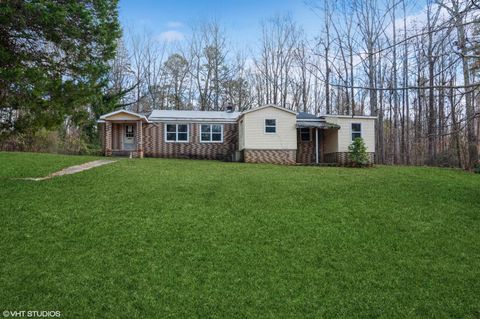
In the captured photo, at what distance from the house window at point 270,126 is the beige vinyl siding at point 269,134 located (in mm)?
112

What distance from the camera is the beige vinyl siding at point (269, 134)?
17.5 metres

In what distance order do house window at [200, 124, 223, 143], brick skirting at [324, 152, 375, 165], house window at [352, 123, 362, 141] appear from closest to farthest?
1. brick skirting at [324, 152, 375, 165]
2. house window at [352, 123, 362, 141]
3. house window at [200, 124, 223, 143]

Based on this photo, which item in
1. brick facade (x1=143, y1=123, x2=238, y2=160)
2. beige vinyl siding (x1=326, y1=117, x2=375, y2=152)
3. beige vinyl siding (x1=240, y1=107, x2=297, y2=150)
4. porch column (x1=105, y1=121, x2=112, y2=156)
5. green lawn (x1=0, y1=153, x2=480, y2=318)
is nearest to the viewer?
green lawn (x1=0, y1=153, x2=480, y2=318)

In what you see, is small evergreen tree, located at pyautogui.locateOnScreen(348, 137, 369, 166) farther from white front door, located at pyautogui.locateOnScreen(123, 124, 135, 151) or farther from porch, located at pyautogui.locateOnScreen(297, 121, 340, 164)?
white front door, located at pyautogui.locateOnScreen(123, 124, 135, 151)

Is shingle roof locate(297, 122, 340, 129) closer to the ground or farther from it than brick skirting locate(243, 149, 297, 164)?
farther from it

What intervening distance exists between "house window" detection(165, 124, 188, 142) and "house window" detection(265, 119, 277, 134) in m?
4.95

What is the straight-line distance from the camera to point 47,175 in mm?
10555

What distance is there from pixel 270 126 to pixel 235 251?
12.9 meters

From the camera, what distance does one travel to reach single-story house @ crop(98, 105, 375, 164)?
17.6 meters

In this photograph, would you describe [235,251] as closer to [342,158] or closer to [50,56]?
[50,56]

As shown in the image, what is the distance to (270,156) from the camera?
17578 millimetres

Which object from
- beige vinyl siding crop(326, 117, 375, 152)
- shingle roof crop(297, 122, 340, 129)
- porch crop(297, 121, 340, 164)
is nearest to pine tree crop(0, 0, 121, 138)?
shingle roof crop(297, 122, 340, 129)

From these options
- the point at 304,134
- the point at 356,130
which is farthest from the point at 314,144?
the point at 356,130

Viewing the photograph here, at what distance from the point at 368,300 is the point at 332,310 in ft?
1.74
